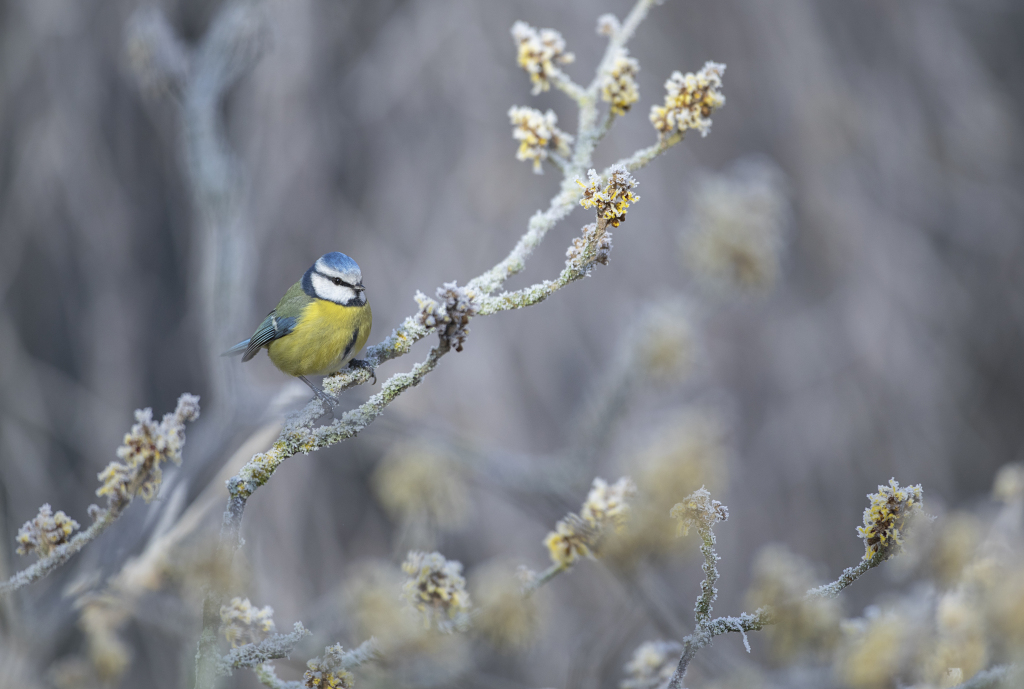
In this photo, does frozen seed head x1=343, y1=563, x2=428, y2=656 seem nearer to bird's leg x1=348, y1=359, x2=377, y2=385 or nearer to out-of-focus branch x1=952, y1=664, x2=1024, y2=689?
bird's leg x1=348, y1=359, x2=377, y2=385

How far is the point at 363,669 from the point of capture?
1060 millimetres

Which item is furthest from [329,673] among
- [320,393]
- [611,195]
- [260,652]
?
[611,195]

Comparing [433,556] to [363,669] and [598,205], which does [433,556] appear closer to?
[363,669]

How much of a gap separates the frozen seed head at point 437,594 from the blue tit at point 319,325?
1.92 feet

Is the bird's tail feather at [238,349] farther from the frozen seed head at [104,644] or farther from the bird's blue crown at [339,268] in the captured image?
the frozen seed head at [104,644]

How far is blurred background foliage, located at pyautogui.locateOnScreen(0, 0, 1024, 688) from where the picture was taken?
2.53 m

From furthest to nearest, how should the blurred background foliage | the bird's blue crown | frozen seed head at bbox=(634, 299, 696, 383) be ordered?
the blurred background foliage < frozen seed head at bbox=(634, 299, 696, 383) < the bird's blue crown

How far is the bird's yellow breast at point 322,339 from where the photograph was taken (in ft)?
5.39

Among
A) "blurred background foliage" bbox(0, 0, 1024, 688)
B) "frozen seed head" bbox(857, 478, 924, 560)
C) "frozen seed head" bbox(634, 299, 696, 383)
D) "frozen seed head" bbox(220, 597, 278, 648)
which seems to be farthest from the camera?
"blurred background foliage" bbox(0, 0, 1024, 688)

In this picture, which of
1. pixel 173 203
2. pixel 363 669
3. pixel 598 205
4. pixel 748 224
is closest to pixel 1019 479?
pixel 748 224

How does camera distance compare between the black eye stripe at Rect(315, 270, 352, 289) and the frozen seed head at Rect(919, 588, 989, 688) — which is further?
the black eye stripe at Rect(315, 270, 352, 289)

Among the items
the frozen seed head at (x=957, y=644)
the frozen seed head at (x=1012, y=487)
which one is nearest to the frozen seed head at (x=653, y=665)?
the frozen seed head at (x=957, y=644)

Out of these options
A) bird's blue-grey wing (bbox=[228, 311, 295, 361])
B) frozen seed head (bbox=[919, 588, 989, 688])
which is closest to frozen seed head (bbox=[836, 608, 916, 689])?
frozen seed head (bbox=[919, 588, 989, 688])

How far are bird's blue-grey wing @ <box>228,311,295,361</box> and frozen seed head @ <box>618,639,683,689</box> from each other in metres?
1.07
